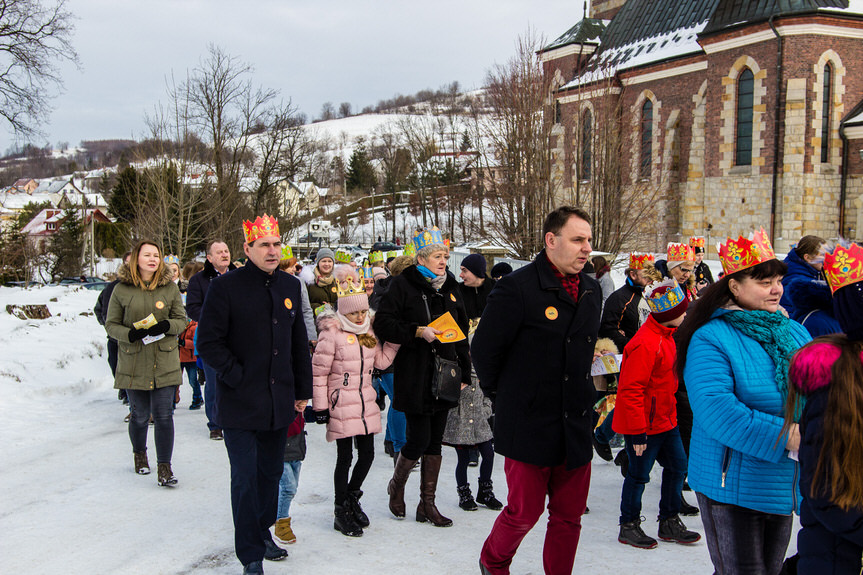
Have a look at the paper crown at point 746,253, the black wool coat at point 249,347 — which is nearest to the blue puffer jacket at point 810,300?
the paper crown at point 746,253

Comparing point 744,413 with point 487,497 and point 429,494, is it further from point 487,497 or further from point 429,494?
point 487,497

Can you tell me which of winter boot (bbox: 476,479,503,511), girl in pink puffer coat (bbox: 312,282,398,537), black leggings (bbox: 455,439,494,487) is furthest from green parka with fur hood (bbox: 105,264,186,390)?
winter boot (bbox: 476,479,503,511)

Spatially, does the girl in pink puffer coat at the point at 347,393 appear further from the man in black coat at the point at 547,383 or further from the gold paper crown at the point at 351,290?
the man in black coat at the point at 547,383

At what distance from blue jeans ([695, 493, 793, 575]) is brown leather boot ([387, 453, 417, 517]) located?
2.64 meters

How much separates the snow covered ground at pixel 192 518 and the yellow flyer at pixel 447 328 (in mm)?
1446

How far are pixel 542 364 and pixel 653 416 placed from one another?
1.57m

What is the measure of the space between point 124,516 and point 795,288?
18.3 ft

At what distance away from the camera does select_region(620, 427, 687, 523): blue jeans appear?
16.1 ft

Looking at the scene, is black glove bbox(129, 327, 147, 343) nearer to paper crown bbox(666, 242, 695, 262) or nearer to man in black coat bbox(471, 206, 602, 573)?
man in black coat bbox(471, 206, 602, 573)

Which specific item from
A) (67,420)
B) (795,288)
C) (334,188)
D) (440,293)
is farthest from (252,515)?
(334,188)

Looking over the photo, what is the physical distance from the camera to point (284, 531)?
4879mm

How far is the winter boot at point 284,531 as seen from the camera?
16.0 ft

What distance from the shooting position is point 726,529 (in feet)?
10.0

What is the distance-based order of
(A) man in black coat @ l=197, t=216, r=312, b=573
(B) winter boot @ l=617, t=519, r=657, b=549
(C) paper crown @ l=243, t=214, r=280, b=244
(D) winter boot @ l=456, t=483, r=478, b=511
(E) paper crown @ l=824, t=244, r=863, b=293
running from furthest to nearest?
(D) winter boot @ l=456, t=483, r=478, b=511, (B) winter boot @ l=617, t=519, r=657, b=549, (C) paper crown @ l=243, t=214, r=280, b=244, (A) man in black coat @ l=197, t=216, r=312, b=573, (E) paper crown @ l=824, t=244, r=863, b=293
